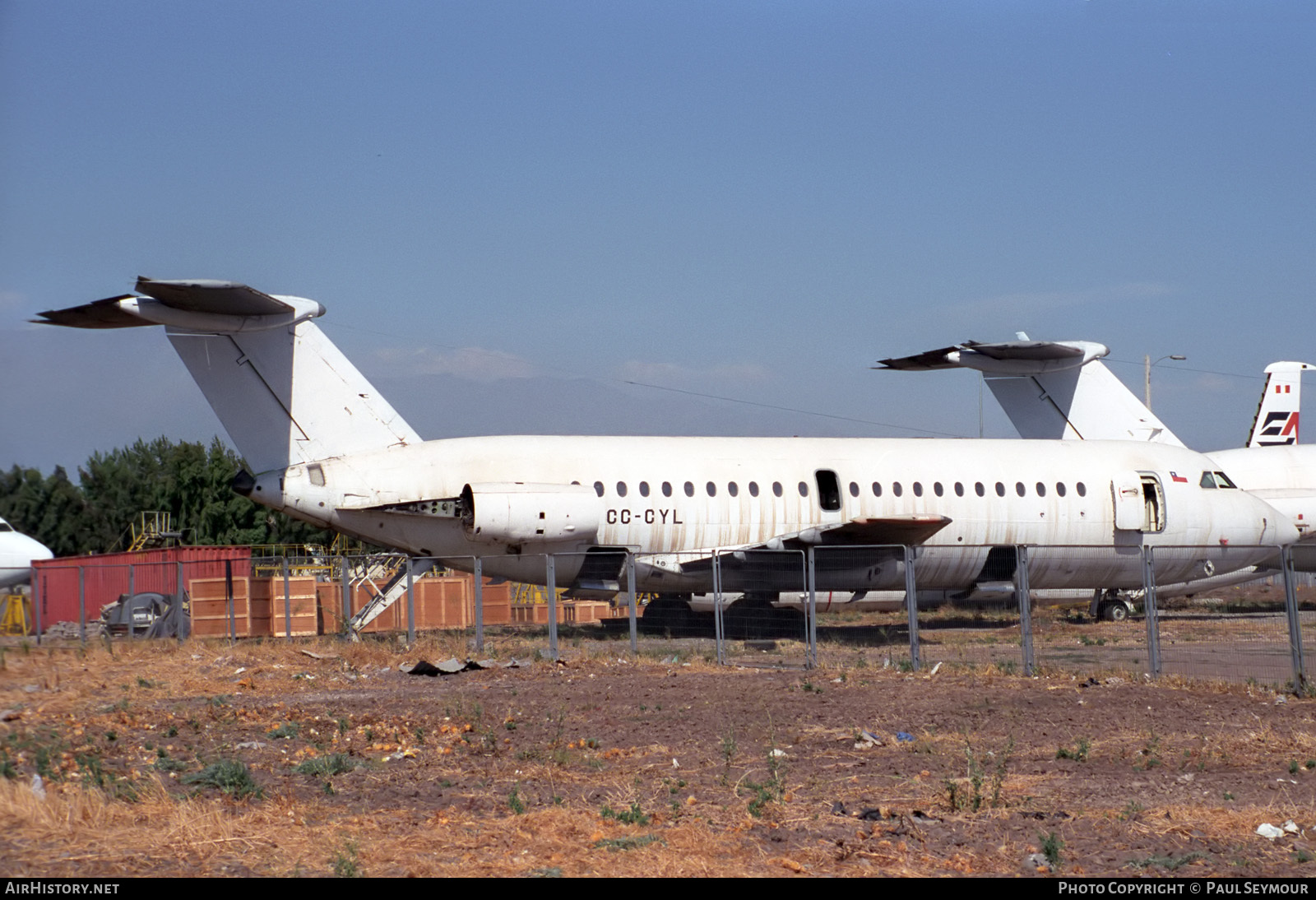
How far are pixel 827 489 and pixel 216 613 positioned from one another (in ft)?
39.5

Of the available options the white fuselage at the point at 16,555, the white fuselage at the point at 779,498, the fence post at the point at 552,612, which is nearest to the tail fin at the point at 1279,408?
the white fuselage at the point at 779,498

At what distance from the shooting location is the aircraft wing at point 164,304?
19516 millimetres

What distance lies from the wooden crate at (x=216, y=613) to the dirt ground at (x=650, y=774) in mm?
7975

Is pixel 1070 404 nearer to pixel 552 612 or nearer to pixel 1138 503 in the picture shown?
pixel 1138 503

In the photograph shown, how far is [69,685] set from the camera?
47.5 feet

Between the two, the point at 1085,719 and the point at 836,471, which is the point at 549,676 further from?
the point at 836,471

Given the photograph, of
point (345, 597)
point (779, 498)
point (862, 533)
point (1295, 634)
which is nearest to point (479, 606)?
point (345, 597)

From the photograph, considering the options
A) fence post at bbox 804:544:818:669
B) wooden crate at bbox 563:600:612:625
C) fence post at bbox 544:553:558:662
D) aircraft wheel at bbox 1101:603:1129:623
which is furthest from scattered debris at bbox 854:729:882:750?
wooden crate at bbox 563:600:612:625

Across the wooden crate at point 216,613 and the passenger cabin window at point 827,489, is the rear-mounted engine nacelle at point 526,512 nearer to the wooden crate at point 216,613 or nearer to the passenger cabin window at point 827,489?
the passenger cabin window at point 827,489

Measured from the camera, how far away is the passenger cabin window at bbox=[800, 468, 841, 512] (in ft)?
80.4

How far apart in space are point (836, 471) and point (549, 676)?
32.4 ft

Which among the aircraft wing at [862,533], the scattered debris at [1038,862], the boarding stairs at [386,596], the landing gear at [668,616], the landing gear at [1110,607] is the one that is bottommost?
the scattered debris at [1038,862]

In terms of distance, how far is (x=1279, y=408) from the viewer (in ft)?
117

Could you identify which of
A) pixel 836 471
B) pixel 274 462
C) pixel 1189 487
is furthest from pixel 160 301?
pixel 1189 487
